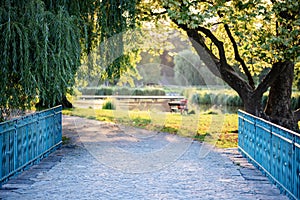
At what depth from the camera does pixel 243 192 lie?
7.24 meters

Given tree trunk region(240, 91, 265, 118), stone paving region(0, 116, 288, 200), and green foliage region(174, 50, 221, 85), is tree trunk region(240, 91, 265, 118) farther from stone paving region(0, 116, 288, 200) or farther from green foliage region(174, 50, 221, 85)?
green foliage region(174, 50, 221, 85)

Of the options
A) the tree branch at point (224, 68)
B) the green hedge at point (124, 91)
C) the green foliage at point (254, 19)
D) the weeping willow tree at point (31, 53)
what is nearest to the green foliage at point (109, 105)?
the green hedge at point (124, 91)

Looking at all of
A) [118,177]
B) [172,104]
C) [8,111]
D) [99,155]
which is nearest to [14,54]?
[8,111]

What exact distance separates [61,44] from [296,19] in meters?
6.91

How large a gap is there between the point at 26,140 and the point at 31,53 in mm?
1889

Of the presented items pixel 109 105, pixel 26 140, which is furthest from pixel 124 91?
pixel 26 140

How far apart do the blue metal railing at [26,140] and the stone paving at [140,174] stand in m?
0.22

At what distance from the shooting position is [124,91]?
37500 millimetres

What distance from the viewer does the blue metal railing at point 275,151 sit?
20.7 feet

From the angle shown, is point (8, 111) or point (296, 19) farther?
point (296, 19)

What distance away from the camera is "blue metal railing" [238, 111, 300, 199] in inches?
249

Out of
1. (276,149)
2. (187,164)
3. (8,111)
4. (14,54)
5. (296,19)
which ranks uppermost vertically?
(296,19)

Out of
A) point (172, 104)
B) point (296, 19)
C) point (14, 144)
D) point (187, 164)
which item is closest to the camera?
point (14, 144)

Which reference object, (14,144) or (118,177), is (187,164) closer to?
(118,177)
